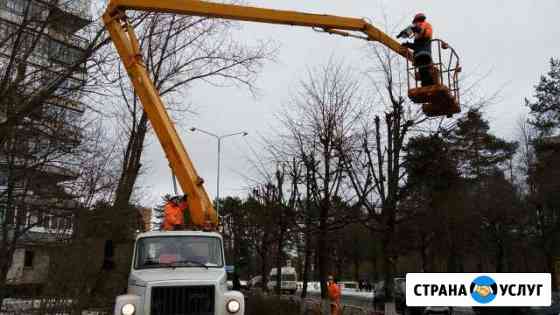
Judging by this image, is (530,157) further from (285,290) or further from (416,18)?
(416,18)

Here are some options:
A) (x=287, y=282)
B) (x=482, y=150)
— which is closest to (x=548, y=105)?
(x=482, y=150)

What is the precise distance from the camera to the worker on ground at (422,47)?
9953 mm

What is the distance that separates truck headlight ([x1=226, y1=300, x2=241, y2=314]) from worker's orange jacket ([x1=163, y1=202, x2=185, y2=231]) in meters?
2.37

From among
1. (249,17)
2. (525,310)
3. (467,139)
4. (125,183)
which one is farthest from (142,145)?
(467,139)

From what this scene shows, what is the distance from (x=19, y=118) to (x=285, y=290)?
137 ft

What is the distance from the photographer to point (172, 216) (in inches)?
409

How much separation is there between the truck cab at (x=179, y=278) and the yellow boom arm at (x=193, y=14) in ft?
3.57

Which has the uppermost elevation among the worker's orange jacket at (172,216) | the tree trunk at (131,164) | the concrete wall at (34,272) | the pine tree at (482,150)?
the pine tree at (482,150)

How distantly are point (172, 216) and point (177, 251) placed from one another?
1178 millimetres

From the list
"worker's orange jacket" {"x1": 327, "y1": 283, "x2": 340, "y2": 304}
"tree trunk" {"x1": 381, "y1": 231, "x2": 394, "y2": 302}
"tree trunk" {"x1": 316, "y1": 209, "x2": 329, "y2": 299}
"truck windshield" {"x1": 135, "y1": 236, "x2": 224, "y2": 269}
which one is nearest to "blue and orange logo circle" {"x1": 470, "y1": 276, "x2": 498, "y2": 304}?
"truck windshield" {"x1": 135, "y1": 236, "x2": 224, "y2": 269}

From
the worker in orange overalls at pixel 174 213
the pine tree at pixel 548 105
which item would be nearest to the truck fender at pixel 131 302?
the worker in orange overalls at pixel 174 213

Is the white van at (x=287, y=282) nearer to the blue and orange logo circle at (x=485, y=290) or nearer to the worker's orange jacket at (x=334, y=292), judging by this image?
the worker's orange jacket at (x=334, y=292)

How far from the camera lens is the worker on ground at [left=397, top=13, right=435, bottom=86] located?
32.7 ft

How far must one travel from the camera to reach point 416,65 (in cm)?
1006
